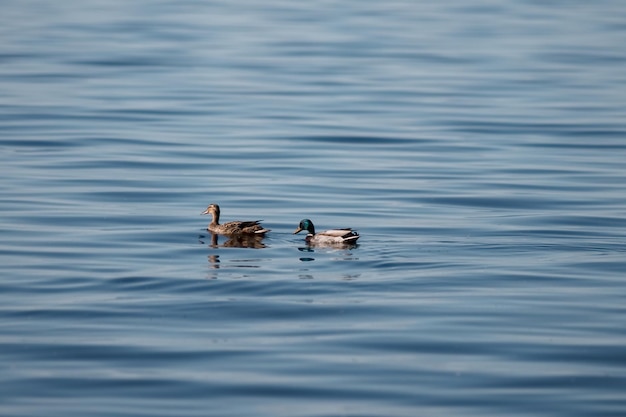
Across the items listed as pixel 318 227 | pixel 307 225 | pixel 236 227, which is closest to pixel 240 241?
pixel 236 227

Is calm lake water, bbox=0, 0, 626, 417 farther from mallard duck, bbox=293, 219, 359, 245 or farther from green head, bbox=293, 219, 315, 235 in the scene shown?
green head, bbox=293, 219, 315, 235

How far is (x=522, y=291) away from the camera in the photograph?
15.4 metres

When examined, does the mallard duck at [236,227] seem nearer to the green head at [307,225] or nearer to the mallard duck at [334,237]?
the green head at [307,225]

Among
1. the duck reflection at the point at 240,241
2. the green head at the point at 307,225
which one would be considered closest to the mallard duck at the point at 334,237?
the green head at the point at 307,225

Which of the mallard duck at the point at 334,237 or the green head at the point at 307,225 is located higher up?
the green head at the point at 307,225

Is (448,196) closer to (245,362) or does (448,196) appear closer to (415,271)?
(415,271)

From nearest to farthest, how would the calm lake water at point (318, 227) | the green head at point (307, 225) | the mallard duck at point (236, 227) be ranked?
the calm lake water at point (318, 227) → the green head at point (307, 225) → the mallard duck at point (236, 227)

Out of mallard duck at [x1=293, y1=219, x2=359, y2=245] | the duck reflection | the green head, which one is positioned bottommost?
the duck reflection

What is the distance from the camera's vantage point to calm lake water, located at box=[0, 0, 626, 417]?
1209 cm

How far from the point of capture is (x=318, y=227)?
19.6 metres

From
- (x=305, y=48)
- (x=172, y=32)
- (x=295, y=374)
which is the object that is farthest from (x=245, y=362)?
(x=172, y=32)

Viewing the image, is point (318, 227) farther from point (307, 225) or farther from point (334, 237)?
point (334, 237)

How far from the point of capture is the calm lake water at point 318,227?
12094 mm

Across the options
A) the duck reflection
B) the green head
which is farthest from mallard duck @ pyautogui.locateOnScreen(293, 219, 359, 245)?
the duck reflection
